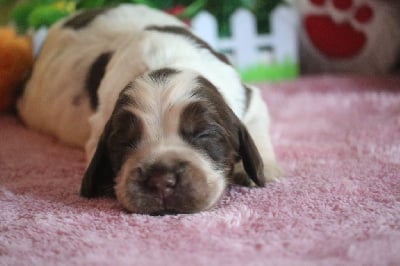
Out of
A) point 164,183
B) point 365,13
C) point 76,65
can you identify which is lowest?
point 164,183

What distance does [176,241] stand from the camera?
1.88 m

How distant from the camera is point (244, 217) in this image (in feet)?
6.85

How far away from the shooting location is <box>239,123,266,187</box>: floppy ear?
241 cm

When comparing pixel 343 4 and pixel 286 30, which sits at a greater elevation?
pixel 343 4

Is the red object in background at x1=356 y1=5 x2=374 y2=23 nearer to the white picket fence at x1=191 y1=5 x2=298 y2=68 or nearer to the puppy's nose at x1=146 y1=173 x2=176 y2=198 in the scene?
the white picket fence at x1=191 y1=5 x2=298 y2=68

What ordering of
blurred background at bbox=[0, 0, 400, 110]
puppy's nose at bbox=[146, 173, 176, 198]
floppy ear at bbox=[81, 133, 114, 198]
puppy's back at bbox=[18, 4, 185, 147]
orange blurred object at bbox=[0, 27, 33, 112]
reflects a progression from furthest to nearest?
blurred background at bbox=[0, 0, 400, 110]
orange blurred object at bbox=[0, 27, 33, 112]
puppy's back at bbox=[18, 4, 185, 147]
floppy ear at bbox=[81, 133, 114, 198]
puppy's nose at bbox=[146, 173, 176, 198]

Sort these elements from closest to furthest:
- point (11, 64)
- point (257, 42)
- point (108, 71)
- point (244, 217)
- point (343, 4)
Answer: point (244, 217)
point (108, 71)
point (11, 64)
point (343, 4)
point (257, 42)

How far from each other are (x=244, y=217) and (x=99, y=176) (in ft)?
2.09

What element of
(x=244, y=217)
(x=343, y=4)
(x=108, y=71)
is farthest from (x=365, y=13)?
(x=244, y=217)

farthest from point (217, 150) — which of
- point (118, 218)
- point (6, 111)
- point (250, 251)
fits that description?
point (6, 111)

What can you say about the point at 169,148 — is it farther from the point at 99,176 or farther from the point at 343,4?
the point at 343,4

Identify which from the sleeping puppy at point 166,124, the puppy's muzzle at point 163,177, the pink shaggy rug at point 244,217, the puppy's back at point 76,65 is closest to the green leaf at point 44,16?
the puppy's back at point 76,65

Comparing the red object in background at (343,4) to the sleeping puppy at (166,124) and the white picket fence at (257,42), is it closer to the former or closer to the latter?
the white picket fence at (257,42)

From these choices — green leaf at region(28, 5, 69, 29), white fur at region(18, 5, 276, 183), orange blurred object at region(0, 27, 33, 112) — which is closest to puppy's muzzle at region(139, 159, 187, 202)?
white fur at region(18, 5, 276, 183)
